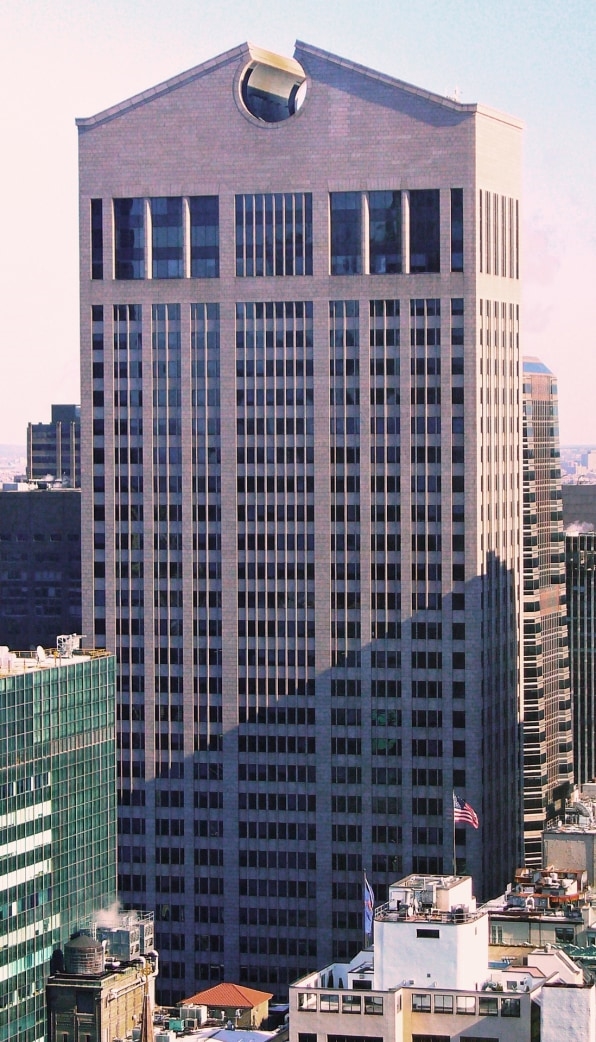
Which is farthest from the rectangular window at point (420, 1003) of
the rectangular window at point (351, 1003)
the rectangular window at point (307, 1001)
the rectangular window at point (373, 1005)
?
the rectangular window at point (307, 1001)

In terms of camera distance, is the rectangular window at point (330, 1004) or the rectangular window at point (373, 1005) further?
the rectangular window at point (330, 1004)

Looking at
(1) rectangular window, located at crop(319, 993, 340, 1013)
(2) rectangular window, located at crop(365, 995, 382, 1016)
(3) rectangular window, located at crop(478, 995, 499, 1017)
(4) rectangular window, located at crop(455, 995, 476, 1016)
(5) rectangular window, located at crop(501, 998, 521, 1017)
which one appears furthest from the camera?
(1) rectangular window, located at crop(319, 993, 340, 1013)

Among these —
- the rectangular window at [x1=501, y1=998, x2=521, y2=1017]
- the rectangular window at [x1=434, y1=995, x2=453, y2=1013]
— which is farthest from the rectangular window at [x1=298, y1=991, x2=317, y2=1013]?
the rectangular window at [x1=501, y1=998, x2=521, y2=1017]

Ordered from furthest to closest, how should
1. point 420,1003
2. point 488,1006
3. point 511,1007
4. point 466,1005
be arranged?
point 420,1003
point 466,1005
point 488,1006
point 511,1007

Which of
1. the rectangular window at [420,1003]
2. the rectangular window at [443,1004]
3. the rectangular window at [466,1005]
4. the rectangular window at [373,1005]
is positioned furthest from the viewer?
the rectangular window at [420,1003]

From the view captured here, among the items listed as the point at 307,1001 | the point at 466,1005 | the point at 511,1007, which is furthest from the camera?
the point at 307,1001

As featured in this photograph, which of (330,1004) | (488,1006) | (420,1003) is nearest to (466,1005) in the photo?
(488,1006)

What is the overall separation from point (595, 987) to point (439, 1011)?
1125 cm

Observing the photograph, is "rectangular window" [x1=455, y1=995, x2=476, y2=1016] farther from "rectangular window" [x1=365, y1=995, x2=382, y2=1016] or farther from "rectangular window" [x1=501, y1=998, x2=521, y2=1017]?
"rectangular window" [x1=365, y1=995, x2=382, y2=1016]

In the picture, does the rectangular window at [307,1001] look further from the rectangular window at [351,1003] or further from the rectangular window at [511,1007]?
the rectangular window at [511,1007]

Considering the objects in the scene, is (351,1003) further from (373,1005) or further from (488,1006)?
(488,1006)

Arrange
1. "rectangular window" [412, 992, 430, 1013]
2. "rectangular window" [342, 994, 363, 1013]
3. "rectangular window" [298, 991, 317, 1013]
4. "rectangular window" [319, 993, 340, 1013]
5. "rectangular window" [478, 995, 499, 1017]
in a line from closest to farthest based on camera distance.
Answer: "rectangular window" [478, 995, 499, 1017], "rectangular window" [342, 994, 363, 1013], "rectangular window" [319, 993, 340, 1013], "rectangular window" [412, 992, 430, 1013], "rectangular window" [298, 991, 317, 1013]

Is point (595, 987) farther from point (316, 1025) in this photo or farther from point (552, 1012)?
point (316, 1025)

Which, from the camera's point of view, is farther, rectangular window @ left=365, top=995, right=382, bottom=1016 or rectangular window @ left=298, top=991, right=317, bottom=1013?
rectangular window @ left=298, top=991, right=317, bottom=1013
